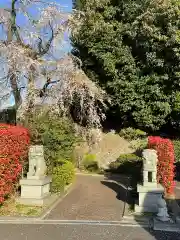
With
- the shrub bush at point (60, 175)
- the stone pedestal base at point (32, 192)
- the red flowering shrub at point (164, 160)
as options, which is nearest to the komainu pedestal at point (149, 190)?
the red flowering shrub at point (164, 160)

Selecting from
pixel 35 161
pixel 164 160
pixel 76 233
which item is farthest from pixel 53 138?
pixel 76 233

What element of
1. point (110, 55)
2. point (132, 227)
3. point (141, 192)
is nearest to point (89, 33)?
point (110, 55)

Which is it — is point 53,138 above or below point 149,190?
above

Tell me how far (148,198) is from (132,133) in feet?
41.8

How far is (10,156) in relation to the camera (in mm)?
11180

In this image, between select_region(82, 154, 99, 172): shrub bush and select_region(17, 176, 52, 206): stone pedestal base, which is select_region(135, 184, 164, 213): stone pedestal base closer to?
select_region(17, 176, 52, 206): stone pedestal base

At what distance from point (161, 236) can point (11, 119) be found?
1465 centimetres

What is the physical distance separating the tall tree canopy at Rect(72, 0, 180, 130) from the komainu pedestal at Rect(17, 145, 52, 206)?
427 inches

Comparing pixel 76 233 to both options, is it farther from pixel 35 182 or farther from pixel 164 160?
pixel 164 160

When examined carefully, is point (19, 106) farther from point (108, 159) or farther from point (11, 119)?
point (108, 159)

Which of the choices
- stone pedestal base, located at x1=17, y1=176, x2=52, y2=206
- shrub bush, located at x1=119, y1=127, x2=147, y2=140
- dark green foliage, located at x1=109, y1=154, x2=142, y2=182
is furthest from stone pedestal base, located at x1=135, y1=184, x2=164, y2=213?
shrub bush, located at x1=119, y1=127, x2=147, y2=140

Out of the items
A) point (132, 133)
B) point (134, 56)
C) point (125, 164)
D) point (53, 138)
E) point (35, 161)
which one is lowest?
point (125, 164)

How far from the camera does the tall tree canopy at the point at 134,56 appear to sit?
813 inches

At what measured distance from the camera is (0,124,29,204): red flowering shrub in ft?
35.3
